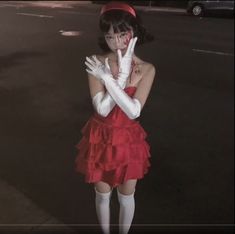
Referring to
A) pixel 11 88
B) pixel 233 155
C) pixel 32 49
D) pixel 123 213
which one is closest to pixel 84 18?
pixel 32 49

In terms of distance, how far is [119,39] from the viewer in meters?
1.99

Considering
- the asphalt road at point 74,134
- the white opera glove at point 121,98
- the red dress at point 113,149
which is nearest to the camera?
the white opera glove at point 121,98

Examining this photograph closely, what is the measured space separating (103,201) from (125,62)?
→ 29.6 inches

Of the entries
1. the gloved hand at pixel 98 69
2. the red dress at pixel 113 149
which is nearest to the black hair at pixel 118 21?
the gloved hand at pixel 98 69

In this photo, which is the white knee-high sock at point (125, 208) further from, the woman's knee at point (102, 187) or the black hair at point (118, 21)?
the black hair at point (118, 21)

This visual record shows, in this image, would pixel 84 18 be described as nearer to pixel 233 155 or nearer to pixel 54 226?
pixel 54 226

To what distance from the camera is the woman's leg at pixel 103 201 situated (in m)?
2.29

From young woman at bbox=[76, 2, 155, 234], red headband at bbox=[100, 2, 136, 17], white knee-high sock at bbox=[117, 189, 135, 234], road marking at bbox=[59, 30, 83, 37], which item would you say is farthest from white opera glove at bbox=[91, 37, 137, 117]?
road marking at bbox=[59, 30, 83, 37]

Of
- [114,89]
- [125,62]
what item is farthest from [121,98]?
[125,62]

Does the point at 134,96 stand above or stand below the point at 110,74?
below

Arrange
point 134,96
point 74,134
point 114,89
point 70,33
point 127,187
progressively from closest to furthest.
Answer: point 114,89 → point 134,96 → point 127,187 → point 70,33 → point 74,134

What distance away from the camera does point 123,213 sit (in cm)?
237

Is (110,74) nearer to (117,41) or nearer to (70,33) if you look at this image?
(117,41)

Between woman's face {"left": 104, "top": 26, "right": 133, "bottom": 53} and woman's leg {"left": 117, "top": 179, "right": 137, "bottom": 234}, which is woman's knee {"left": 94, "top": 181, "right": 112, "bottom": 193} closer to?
woman's leg {"left": 117, "top": 179, "right": 137, "bottom": 234}
